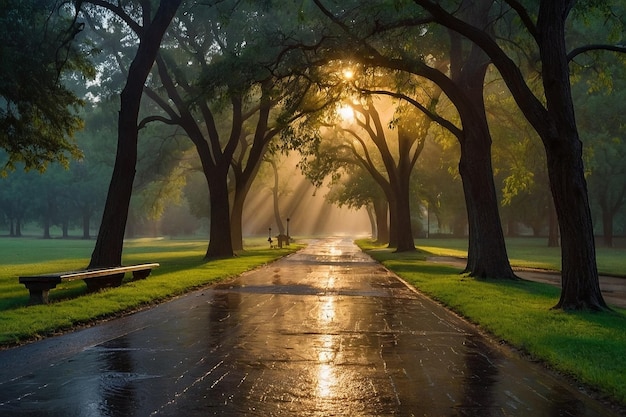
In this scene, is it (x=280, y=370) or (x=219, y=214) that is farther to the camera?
(x=219, y=214)

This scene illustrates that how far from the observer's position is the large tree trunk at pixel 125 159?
19.4 m

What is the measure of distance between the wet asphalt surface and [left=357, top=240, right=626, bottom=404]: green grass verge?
15.4 inches

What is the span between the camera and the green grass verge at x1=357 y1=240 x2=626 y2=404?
7266mm

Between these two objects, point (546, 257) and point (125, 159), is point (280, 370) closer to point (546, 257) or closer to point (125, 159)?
point (125, 159)

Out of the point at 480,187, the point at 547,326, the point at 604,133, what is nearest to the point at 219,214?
the point at 480,187

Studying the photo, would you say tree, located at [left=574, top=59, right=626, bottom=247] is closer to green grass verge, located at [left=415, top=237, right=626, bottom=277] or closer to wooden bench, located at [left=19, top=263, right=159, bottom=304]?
green grass verge, located at [left=415, top=237, right=626, bottom=277]

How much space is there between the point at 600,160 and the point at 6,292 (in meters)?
47.2

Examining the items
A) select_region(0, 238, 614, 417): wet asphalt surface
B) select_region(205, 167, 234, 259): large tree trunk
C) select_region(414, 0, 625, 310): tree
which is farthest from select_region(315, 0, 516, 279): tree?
select_region(205, 167, 234, 259): large tree trunk

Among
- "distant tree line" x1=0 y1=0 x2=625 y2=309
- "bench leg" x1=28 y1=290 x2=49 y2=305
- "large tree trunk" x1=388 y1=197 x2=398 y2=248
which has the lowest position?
"bench leg" x1=28 y1=290 x2=49 y2=305

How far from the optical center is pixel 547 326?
407 inches

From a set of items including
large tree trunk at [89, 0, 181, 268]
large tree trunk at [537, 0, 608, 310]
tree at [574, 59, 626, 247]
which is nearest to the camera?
large tree trunk at [537, 0, 608, 310]

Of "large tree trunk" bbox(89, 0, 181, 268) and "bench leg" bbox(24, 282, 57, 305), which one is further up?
"large tree trunk" bbox(89, 0, 181, 268)

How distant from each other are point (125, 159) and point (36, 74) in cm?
461

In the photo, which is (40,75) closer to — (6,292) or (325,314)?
(6,292)
